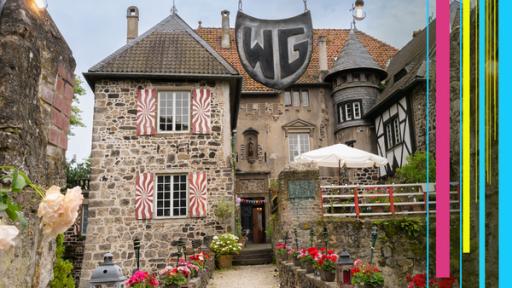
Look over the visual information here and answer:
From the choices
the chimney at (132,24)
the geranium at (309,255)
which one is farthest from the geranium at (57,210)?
the chimney at (132,24)

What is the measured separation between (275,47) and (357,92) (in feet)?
47.6

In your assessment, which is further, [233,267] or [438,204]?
[233,267]

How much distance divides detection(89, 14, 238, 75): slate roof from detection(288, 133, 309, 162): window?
697 cm

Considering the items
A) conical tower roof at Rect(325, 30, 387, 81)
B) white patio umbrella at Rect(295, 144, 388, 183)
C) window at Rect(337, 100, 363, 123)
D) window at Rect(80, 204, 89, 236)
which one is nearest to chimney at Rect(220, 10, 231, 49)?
conical tower roof at Rect(325, 30, 387, 81)

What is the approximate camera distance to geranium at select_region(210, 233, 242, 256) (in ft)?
35.4

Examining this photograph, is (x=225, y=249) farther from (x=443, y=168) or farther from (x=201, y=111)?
(x=443, y=168)

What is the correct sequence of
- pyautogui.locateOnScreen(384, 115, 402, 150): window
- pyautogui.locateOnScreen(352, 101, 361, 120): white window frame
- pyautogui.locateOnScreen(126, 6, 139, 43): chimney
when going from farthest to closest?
pyautogui.locateOnScreen(352, 101, 361, 120): white window frame → pyautogui.locateOnScreen(126, 6, 139, 43): chimney → pyautogui.locateOnScreen(384, 115, 402, 150): window

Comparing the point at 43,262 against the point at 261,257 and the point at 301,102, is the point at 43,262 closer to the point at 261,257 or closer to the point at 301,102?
the point at 261,257

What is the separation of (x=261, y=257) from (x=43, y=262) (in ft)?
A: 33.6

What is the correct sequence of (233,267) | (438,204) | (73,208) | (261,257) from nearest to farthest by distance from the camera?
1. (73,208)
2. (438,204)
3. (233,267)
4. (261,257)

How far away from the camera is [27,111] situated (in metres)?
1.85

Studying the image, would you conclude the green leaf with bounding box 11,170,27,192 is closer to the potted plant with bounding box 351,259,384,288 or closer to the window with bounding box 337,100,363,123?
the potted plant with bounding box 351,259,384,288
